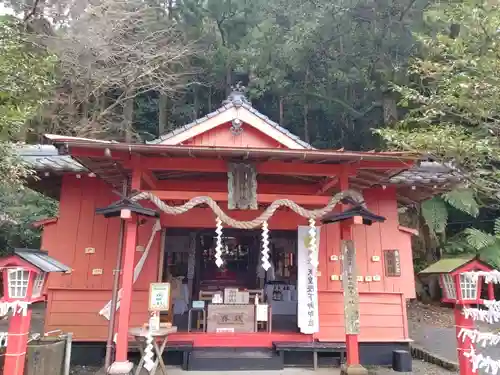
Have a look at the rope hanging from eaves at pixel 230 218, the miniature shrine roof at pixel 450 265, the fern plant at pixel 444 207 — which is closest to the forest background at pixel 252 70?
the fern plant at pixel 444 207

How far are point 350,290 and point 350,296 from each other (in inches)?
3.4

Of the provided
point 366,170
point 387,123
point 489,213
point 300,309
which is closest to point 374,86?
point 387,123

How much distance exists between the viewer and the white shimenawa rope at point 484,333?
162 inches

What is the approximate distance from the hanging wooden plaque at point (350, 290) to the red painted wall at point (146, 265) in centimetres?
155

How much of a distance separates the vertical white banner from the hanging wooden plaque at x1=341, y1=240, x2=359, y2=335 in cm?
128

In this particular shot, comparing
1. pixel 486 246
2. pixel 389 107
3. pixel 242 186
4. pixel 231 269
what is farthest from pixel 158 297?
pixel 389 107

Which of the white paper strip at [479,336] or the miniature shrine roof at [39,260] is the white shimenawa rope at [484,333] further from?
the miniature shrine roof at [39,260]

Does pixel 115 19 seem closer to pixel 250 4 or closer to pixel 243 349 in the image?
pixel 250 4

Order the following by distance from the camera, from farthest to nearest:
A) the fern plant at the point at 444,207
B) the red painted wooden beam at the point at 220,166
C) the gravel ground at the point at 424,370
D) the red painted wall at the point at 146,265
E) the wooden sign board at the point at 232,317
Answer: the fern plant at the point at 444,207, the wooden sign board at the point at 232,317, the red painted wall at the point at 146,265, the gravel ground at the point at 424,370, the red painted wooden beam at the point at 220,166

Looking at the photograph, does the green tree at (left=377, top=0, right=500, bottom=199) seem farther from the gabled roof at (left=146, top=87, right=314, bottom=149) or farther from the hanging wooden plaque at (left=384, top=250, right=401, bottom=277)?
the hanging wooden plaque at (left=384, top=250, right=401, bottom=277)

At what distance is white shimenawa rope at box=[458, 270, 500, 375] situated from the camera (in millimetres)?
4105

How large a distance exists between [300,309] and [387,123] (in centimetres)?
942

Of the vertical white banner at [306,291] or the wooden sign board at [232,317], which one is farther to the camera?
the wooden sign board at [232,317]

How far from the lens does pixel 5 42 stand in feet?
19.9
